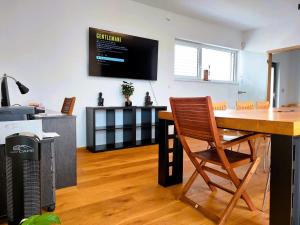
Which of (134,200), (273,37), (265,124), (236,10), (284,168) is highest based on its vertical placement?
(236,10)

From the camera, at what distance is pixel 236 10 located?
450 cm

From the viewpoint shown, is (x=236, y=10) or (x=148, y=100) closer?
(x=148, y=100)

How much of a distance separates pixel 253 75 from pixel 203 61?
1.49 meters

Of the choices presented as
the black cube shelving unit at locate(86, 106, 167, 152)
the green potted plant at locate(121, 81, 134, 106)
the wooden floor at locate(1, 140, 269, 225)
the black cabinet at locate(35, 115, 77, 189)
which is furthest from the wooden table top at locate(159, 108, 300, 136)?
the green potted plant at locate(121, 81, 134, 106)

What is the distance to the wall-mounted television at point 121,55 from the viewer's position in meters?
3.75

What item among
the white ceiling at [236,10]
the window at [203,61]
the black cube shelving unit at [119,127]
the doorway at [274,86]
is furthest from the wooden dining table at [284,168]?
the doorway at [274,86]

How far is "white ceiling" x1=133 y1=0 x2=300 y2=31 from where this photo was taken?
163 inches

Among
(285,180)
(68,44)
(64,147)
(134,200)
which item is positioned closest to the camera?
(285,180)

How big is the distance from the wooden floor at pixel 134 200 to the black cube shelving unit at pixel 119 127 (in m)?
0.97

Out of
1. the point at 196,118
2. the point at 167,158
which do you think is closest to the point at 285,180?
the point at 196,118

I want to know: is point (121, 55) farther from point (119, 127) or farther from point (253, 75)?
point (253, 75)

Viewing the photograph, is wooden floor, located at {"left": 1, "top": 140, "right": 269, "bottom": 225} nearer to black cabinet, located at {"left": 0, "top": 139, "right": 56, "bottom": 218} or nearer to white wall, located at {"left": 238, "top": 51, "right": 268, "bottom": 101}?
black cabinet, located at {"left": 0, "top": 139, "right": 56, "bottom": 218}

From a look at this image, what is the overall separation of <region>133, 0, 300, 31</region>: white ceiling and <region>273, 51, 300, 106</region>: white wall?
3.78ft

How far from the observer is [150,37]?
440 centimetres
